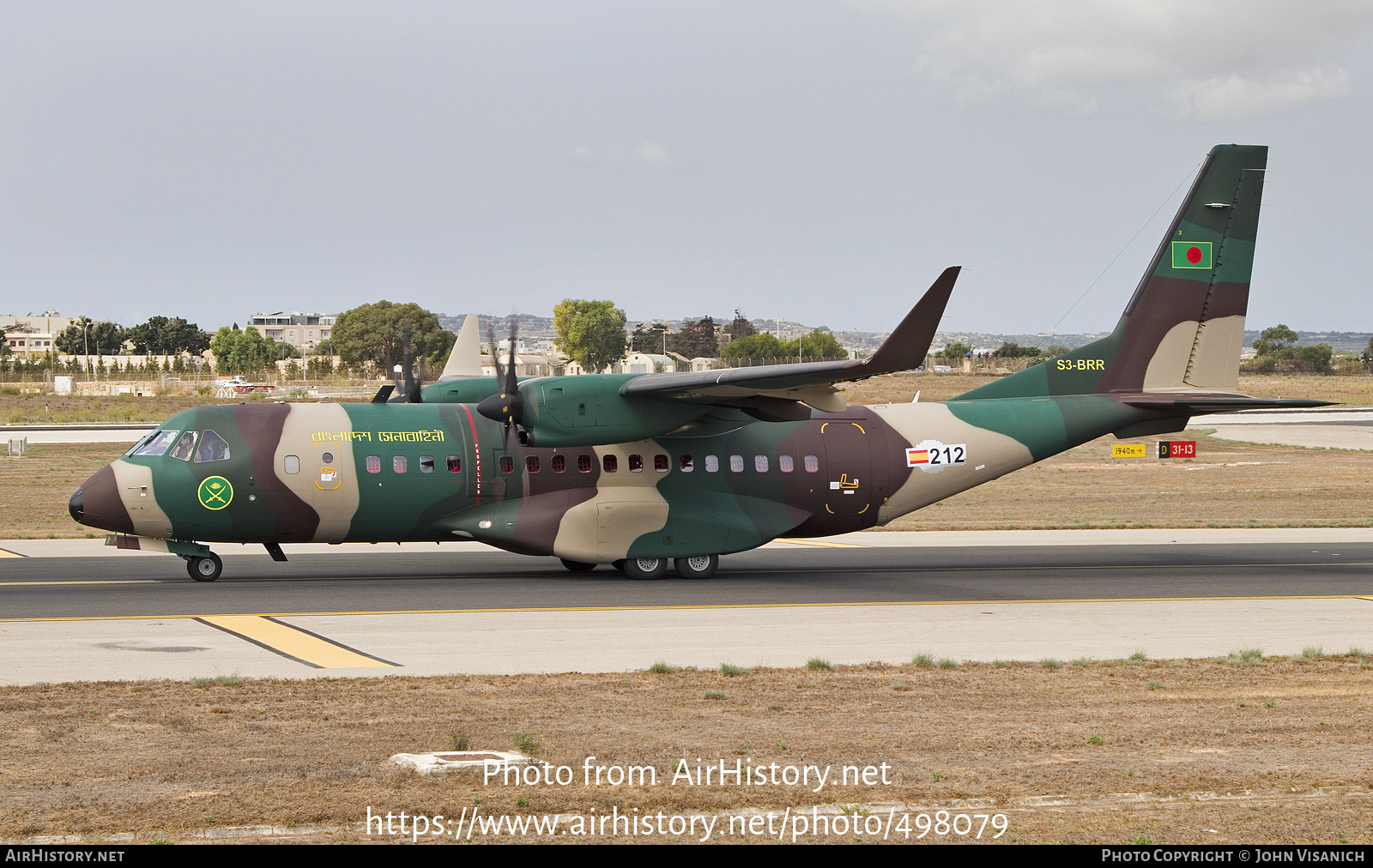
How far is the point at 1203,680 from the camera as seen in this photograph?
13836mm

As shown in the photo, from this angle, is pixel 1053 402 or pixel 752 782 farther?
pixel 1053 402

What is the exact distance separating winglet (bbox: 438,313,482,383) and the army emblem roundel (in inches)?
268

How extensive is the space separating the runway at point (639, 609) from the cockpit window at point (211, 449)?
7.03 ft

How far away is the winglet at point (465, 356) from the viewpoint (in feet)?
88.1

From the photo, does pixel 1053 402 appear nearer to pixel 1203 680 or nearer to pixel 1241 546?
pixel 1241 546

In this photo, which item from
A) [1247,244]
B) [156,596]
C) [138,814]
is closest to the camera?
[138,814]

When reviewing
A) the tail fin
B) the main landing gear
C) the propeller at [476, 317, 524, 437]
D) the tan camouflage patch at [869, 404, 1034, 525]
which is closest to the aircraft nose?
the propeller at [476, 317, 524, 437]

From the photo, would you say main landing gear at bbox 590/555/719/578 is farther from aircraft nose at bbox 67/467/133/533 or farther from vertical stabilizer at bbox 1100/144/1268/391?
vertical stabilizer at bbox 1100/144/1268/391

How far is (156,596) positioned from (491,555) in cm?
781

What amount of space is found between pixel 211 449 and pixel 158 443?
3.03 ft

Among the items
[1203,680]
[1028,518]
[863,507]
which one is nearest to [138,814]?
[1203,680]

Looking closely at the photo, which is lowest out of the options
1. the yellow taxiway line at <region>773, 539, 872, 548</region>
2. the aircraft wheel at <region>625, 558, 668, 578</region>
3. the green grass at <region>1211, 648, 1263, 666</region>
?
the yellow taxiway line at <region>773, 539, 872, 548</region>

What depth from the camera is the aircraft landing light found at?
14.6 m

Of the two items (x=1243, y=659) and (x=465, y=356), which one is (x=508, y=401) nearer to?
(x=465, y=356)
